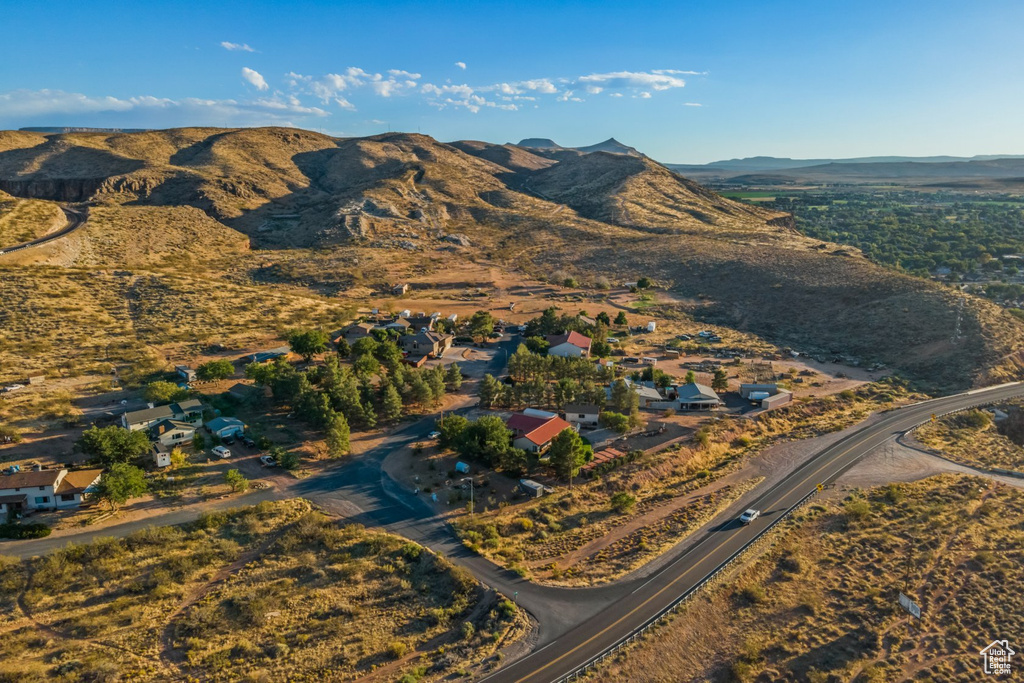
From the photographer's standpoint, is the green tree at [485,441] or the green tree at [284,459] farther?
the green tree at [485,441]

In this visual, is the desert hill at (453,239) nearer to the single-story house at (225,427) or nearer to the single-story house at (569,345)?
the single-story house at (225,427)

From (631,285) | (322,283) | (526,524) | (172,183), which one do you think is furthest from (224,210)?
(526,524)

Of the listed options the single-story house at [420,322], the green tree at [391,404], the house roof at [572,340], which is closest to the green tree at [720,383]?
the house roof at [572,340]

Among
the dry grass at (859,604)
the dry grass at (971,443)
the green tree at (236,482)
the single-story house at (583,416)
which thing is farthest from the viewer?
the single-story house at (583,416)

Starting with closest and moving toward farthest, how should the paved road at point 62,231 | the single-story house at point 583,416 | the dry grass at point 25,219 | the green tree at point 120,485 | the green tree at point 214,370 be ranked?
the green tree at point 120,485 → the single-story house at point 583,416 → the green tree at point 214,370 → the paved road at point 62,231 → the dry grass at point 25,219

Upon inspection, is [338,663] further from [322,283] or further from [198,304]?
[322,283]

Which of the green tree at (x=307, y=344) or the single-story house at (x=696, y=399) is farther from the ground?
the green tree at (x=307, y=344)

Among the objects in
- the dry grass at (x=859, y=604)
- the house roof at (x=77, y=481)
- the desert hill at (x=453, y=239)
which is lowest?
the dry grass at (x=859, y=604)
